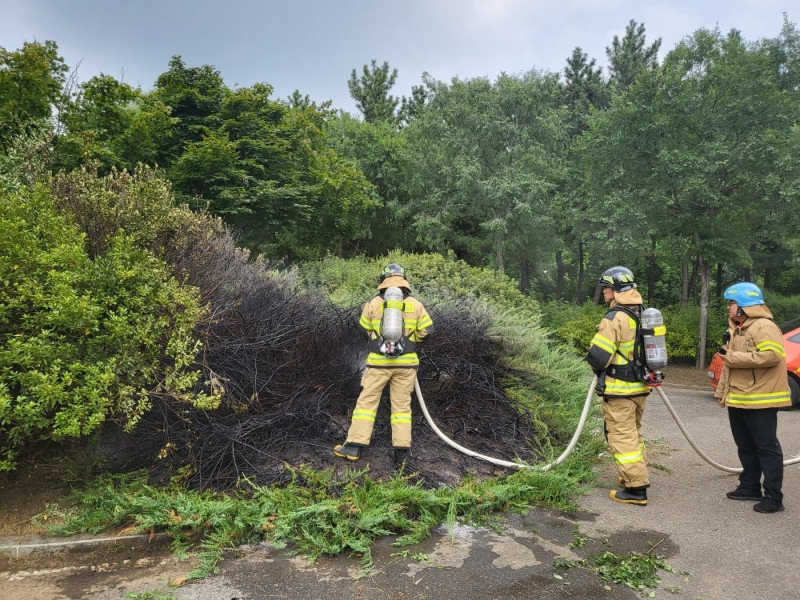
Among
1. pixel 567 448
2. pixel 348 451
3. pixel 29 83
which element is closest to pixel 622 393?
pixel 567 448

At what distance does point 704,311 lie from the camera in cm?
1455

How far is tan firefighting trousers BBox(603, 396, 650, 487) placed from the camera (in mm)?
4609

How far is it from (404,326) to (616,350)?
1.81 meters

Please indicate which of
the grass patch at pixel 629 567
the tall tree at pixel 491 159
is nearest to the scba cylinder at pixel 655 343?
the grass patch at pixel 629 567

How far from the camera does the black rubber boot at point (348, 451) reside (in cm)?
482

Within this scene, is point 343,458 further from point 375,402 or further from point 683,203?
point 683,203

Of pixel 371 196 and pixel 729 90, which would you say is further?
pixel 371 196

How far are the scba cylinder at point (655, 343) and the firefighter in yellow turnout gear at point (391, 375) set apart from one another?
1.84m

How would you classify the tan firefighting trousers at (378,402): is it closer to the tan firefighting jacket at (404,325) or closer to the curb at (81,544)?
the tan firefighting jacket at (404,325)

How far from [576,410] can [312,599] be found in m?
4.15

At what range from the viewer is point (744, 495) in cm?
470

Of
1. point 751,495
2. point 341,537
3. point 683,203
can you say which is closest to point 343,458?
point 341,537

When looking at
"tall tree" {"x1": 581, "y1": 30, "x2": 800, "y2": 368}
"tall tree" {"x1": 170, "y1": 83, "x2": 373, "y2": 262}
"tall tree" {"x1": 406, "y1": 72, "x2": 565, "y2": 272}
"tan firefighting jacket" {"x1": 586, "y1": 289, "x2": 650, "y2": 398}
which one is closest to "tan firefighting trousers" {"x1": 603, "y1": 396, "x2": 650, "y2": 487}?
"tan firefighting jacket" {"x1": 586, "y1": 289, "x2": 650, "y2": 398}

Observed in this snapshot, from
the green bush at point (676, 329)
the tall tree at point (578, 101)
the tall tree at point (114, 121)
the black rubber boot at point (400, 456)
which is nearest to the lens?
the black rubber boot at point (400, 456)
